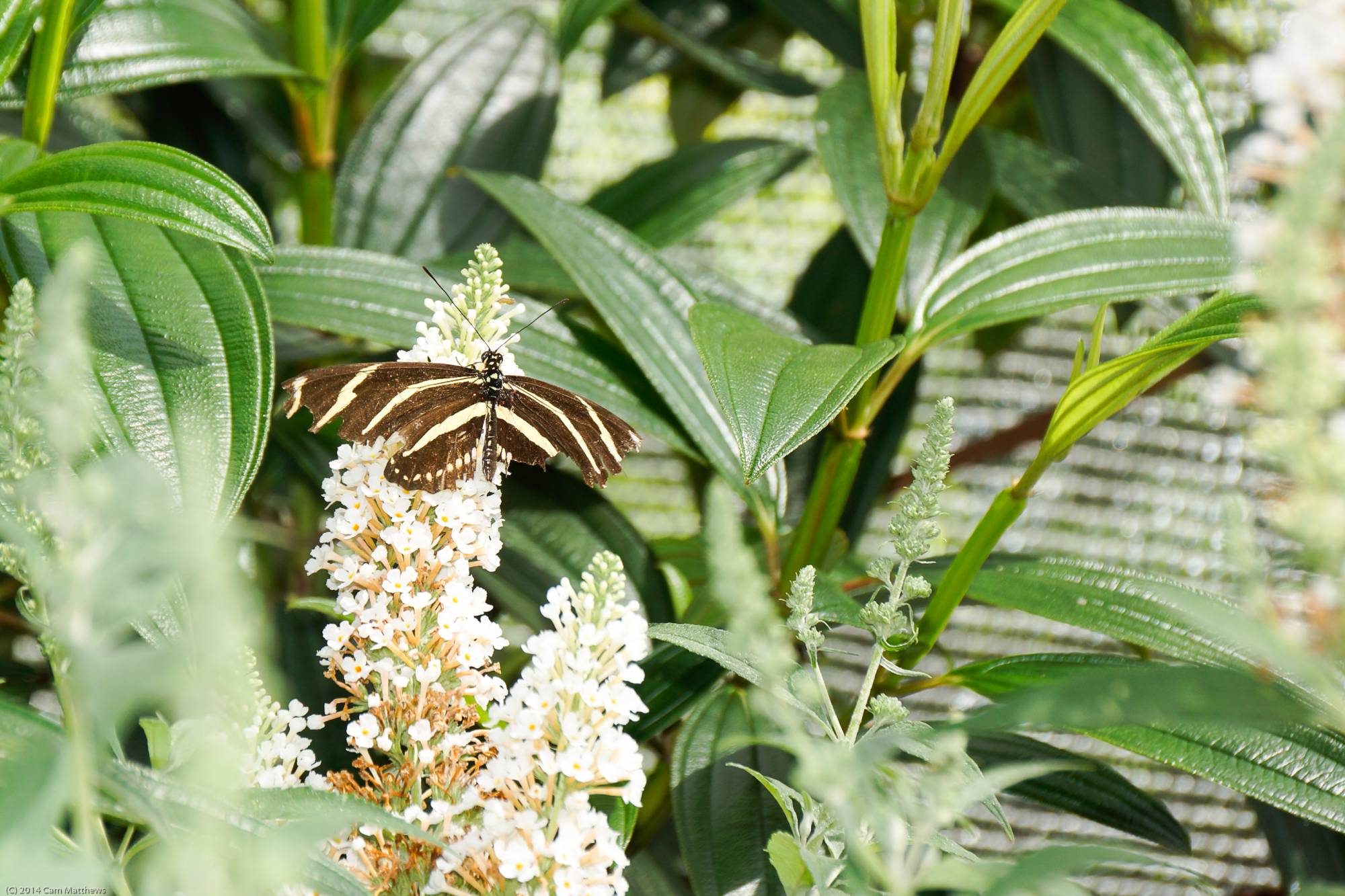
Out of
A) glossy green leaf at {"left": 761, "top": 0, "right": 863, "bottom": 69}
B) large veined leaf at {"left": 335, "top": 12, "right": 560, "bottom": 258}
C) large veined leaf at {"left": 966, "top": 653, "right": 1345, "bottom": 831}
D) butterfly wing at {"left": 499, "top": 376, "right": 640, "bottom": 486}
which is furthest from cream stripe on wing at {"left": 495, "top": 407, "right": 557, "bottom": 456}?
glossy green leaf at {"left": 761, "top": 0, "right": 863, "bottom": 69}

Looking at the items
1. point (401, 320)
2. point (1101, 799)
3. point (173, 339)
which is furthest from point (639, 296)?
point (1101, 799)

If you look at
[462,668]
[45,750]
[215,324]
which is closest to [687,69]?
[215,324]

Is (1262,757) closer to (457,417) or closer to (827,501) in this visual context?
(827,501)

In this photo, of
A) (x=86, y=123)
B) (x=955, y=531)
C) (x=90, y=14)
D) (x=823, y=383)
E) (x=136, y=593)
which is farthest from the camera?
(x=955, y=531)

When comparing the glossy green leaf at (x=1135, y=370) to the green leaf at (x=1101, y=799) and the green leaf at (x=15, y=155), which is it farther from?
the green leaf at (x=15, y=155)

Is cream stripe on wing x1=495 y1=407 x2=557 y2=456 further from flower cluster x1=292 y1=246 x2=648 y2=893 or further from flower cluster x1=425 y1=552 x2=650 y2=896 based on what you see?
flower cluster x1=425 y1=552 x2=650 y2=896

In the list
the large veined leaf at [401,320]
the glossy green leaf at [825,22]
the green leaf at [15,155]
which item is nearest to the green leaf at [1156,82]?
the glossy green leaf at [825,22]

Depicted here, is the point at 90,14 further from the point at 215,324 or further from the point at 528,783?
the point at 528,783
